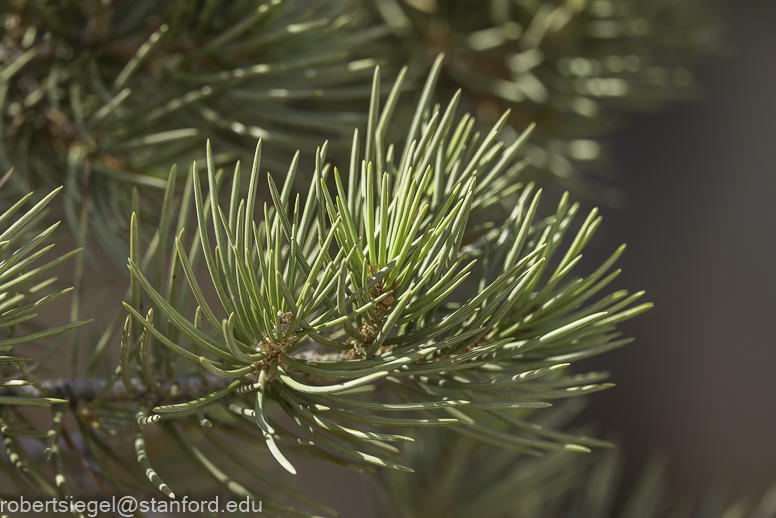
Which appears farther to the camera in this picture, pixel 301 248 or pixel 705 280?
pixel 705 280

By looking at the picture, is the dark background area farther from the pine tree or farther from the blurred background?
the pine tree

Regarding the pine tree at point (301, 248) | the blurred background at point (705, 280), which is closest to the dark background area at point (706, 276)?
the blurred background at point (705, 280)

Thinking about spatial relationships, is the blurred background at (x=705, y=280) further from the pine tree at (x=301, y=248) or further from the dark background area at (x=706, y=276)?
the pine tree at (x=301, y=248)

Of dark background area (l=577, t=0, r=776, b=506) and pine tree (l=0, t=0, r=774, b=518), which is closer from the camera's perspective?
pine tree (l=0, t=0, r=774, b=518)

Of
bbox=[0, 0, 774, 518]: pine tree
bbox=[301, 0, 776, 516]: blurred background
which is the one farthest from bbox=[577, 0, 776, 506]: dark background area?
bbox=[0, 0, 774, 518]: pine tree

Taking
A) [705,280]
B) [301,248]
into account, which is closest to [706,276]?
[705,280]

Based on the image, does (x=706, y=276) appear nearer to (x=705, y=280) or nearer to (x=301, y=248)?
(x=705, y=280)
